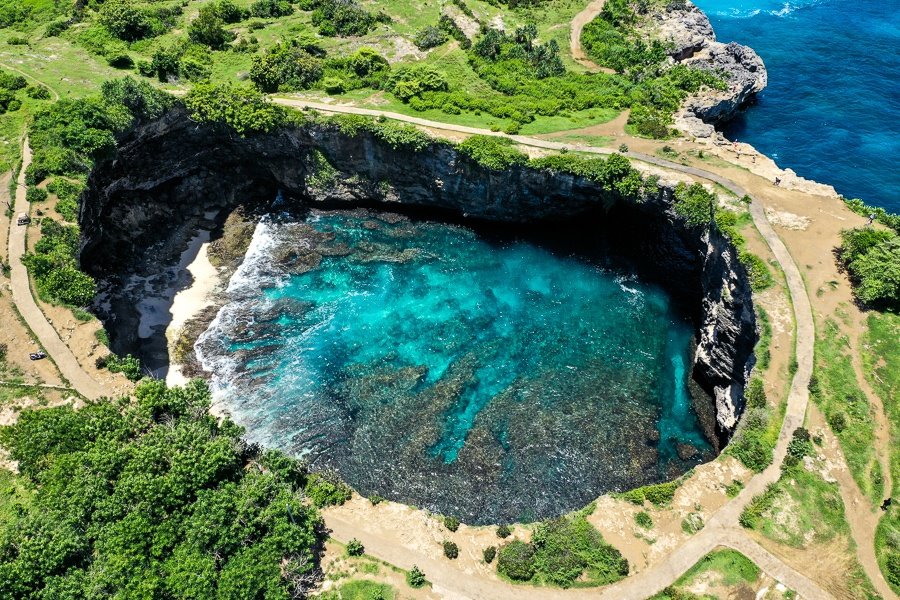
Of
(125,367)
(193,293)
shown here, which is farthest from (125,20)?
(125,367)

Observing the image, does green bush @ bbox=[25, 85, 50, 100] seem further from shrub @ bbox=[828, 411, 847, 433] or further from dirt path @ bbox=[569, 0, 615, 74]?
shrub @ bbox=[828, 411, 847, 433]

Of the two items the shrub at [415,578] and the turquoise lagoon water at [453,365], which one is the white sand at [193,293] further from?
the shrub at [415,578]

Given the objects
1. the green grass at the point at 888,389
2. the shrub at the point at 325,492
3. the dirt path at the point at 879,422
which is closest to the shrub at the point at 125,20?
the shrub at the point at 325,492

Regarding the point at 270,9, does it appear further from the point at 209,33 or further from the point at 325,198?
the point at 325,198

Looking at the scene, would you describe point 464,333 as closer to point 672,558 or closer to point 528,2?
point 672,558

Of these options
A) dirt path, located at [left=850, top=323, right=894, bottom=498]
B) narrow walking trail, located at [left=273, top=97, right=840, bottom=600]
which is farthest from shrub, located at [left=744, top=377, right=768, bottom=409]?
dirt path, located at [left=850, top=323, right=894, bottom=498]
